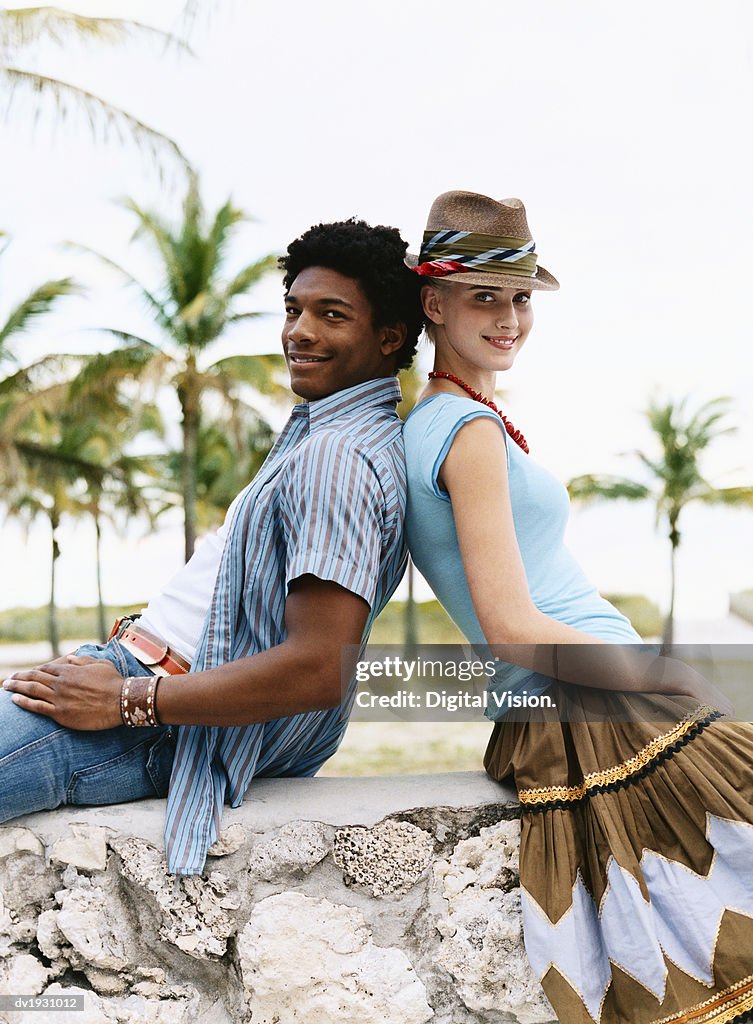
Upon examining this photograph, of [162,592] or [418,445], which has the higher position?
[418,445]

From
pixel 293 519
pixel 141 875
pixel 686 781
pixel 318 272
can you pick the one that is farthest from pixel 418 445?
pixel 141 875

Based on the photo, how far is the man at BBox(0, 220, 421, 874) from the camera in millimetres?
2172

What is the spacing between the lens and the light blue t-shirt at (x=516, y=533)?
2.32m

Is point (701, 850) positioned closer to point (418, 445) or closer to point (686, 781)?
point (686, 781)

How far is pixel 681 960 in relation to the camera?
6.84 feet

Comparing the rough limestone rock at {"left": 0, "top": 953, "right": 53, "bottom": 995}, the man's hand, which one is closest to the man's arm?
the man's hand

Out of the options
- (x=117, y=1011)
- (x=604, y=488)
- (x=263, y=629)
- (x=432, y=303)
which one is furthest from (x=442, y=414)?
(x=604, y=488)

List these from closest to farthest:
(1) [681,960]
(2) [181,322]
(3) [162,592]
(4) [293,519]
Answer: (1) [681,960] → (4) [293,519] → (3) [162,592] → (2) [181,322]

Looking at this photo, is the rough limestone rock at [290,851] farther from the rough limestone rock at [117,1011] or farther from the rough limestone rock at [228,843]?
the rough limestone rock at [117,1011]

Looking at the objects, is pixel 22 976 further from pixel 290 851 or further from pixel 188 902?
pixel 290 851

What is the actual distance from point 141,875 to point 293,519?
2.57 ft

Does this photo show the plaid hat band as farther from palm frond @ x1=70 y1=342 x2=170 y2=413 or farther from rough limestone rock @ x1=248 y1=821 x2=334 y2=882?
palm frond @ x1=70 y1=342 x2=170 y2=413

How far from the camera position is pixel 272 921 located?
87.7 inches

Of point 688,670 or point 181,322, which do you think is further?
point 181,322
